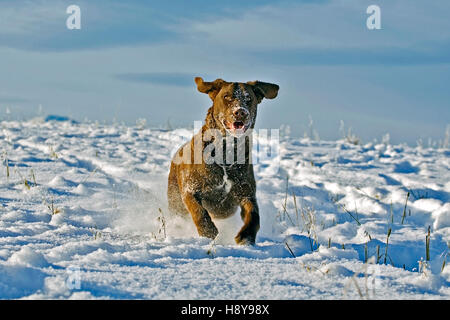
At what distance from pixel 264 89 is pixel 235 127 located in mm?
834

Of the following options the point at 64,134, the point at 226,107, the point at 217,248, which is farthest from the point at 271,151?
the point at 217,248

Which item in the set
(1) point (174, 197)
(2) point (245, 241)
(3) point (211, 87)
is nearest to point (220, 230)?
(1) point (174, 197)

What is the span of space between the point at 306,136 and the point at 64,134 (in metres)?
6.59

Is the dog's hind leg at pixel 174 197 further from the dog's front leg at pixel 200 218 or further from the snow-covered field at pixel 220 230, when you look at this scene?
the dog's front leg at pixel 200 218

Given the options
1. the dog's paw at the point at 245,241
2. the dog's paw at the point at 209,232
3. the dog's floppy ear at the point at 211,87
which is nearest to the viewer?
the dog's paw at the point at 245,241

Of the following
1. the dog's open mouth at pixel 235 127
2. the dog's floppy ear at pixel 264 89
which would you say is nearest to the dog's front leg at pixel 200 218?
the dog's open mouth at pixel 235 127

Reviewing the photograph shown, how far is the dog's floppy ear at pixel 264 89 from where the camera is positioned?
520cm

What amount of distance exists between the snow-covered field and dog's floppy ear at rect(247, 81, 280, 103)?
1215mm

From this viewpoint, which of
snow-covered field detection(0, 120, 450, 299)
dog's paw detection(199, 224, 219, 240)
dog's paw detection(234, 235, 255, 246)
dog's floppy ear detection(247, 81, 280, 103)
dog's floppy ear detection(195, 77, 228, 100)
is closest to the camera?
snow-covered field detection(0, 120, 450, 299)

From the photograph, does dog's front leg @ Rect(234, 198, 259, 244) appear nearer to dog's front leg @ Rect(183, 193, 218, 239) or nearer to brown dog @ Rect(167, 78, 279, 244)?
brown dog @ Rect(167, 78, 279, 244)

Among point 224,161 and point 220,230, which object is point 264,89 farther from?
point 220,230

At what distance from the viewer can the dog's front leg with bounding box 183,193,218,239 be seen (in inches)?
168

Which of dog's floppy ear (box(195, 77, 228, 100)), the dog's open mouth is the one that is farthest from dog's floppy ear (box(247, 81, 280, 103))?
the dog's open mouth

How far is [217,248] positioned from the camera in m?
3.51
